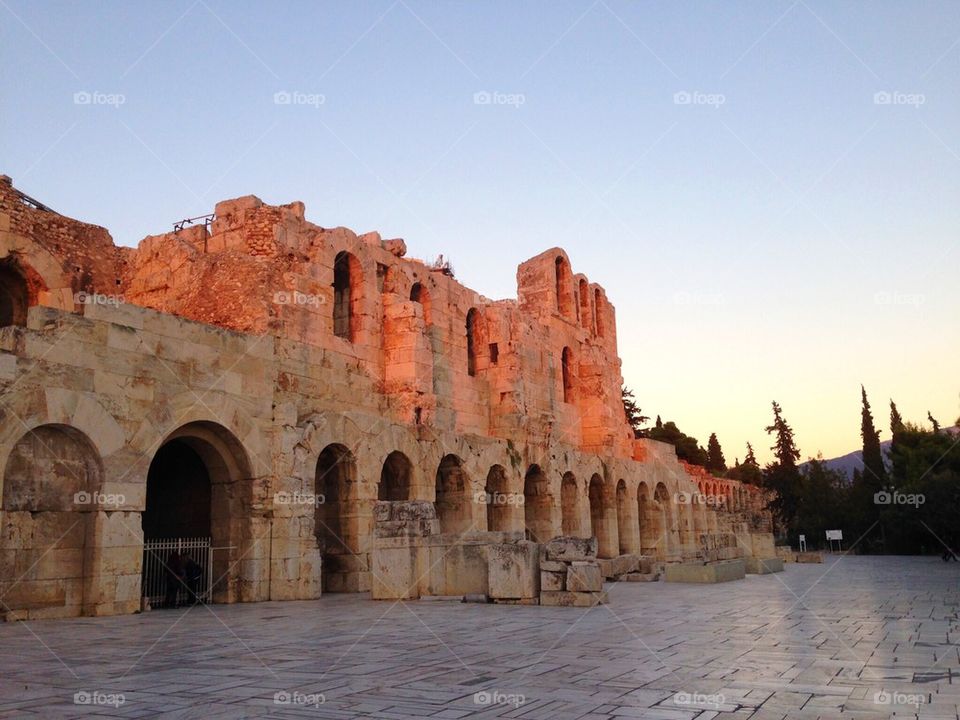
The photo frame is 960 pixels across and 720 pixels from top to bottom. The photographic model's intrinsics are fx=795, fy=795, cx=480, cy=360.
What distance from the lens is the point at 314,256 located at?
1959 cm

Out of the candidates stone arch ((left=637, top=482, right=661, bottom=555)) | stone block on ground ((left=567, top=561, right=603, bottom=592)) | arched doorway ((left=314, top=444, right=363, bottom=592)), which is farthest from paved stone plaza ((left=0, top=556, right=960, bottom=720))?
stone arch ((left=637, top=482, right=661, bottom=555))

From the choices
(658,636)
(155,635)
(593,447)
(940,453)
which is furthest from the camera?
(940,453)

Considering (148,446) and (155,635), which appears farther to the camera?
(148,446)

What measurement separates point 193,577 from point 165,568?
80 centimetres

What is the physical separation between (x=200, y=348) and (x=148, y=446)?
7.05 feet

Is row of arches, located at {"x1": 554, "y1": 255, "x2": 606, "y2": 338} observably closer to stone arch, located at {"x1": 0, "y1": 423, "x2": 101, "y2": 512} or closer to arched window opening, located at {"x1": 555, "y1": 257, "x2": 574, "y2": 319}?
arched window opening, located at {"x1": 555, "y1": 257, "x2": 574, "y2": 319}

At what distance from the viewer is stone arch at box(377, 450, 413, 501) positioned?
19.3 meters

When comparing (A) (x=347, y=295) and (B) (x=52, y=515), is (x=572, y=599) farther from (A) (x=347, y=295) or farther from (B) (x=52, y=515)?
(A) (x=347, y=295)

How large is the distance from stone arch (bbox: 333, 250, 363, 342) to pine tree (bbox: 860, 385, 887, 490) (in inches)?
1291

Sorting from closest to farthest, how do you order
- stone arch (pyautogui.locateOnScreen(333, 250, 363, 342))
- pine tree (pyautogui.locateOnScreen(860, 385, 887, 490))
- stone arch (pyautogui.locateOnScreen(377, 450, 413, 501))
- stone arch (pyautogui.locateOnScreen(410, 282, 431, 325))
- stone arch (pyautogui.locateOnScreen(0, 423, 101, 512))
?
stone arch (pyautogui.locateOnScreen(0, 423, 101, 512)), stone arch (pyautogui.locateOnScreen(377, 450, 413, 501)), stone arch (pyautogui.locateOnScreen(333, 250, 363, 342)), stone arch (pyautogui.locateOnScreen(410, 282, 431, 325)), pine tree (pyautogui.locateOnScreen(860, 385, 887, 490))

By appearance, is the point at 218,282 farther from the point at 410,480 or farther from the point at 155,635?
the point at 155,635

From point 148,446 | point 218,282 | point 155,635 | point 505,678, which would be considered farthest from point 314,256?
point 505,678

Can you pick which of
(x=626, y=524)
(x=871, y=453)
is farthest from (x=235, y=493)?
(x=871, y=453)

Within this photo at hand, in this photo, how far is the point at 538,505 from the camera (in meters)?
26.5
